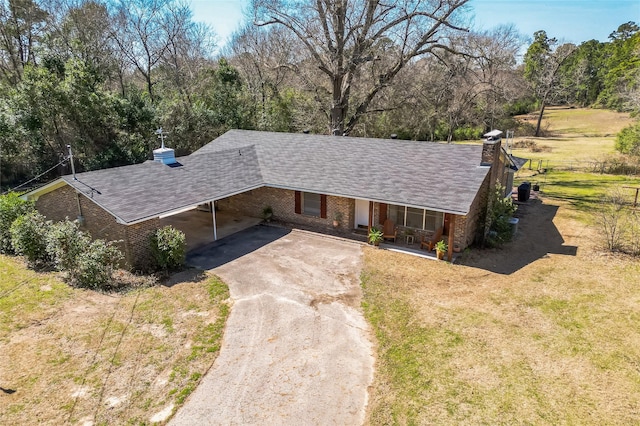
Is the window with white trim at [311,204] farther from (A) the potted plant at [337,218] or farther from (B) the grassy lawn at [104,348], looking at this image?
(B) the grassy lawn at [104,348]

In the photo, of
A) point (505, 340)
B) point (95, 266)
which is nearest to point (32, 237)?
Answer: point (95, 266)

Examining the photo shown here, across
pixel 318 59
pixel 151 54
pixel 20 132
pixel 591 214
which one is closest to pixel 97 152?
pixel 20 132

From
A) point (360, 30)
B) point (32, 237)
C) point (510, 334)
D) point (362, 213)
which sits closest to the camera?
point (510, 334)

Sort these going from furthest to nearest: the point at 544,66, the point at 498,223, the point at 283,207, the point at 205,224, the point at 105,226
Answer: the point at 544,66 < the point at 283,207 < the point at 205,224 < the point at 498,223 < the point at 105,226

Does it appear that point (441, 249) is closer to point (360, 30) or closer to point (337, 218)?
Answer: point (337, 218)

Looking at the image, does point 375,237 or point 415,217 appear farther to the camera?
point 415,217

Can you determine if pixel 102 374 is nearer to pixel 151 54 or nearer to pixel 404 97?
pixel 404 97

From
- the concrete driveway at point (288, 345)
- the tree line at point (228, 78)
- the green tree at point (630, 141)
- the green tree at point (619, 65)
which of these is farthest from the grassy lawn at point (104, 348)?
the green tree at point (619, 65)
